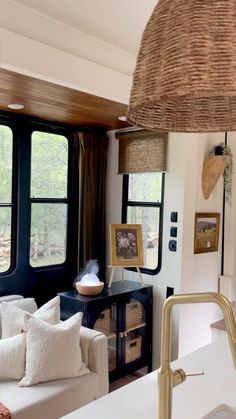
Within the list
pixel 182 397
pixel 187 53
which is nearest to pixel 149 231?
pixel 182 397

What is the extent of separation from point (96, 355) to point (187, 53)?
237 cm

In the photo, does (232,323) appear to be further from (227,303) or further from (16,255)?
(16,255)

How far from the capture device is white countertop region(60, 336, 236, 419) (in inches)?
50.8

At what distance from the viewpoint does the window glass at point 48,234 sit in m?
3.70

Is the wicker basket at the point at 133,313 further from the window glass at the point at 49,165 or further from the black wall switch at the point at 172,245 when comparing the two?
the window glass at the point at 49,165

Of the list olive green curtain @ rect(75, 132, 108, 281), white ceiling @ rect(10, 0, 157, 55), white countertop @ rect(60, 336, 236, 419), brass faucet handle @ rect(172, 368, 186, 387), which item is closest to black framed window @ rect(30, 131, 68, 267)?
olive green curtain @ rect(75, 132, 108, 281)

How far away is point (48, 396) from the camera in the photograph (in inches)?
91.7

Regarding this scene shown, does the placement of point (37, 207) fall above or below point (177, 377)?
above

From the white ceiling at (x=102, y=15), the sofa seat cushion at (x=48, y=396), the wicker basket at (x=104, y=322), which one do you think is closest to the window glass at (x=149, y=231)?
the wicker basket at (x=104, y=322)

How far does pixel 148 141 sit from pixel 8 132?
1.34 m

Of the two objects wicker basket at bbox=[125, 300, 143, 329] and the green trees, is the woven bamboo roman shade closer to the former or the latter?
the green trees

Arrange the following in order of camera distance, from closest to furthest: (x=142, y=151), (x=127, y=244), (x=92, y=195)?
1. (x=127, y=244)
2. (x=142, y=151)
3. (x=92, y=195)

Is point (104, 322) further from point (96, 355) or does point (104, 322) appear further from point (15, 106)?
point (15, 106)

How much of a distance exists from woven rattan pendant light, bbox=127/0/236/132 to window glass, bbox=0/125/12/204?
2.74 m
